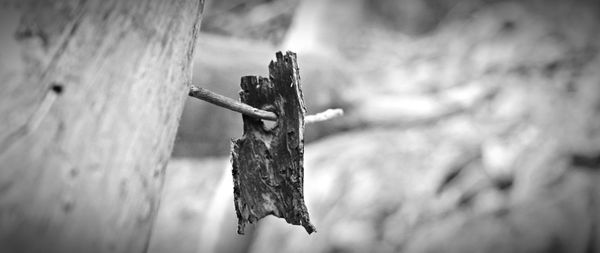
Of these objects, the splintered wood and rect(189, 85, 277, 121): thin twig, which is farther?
the splintered wood

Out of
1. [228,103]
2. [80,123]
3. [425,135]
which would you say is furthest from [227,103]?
[425,135]

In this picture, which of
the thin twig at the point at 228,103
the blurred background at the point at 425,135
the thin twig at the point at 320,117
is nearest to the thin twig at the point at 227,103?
the thin twig at the point at 228,103

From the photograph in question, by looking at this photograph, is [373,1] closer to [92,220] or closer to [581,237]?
[581,237]

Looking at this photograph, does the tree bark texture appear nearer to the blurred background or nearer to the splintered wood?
the splintered wood

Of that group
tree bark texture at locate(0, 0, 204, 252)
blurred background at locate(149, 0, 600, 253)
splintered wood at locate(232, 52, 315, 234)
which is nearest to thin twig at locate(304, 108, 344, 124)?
splintered wood at locate(232, 52, 315, 234)

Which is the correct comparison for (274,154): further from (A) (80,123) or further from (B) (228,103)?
(A) (80,123)
